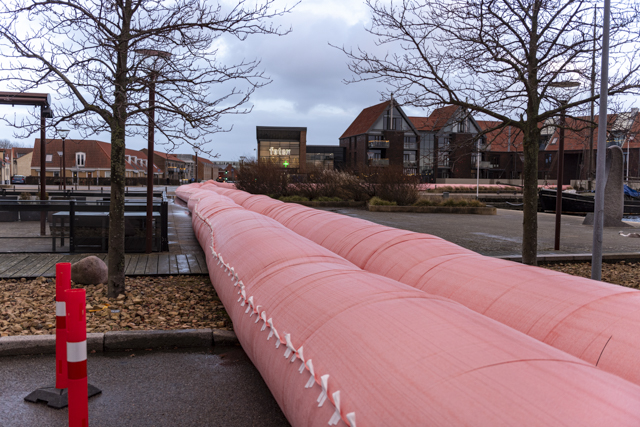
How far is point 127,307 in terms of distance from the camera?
6207 millimetres

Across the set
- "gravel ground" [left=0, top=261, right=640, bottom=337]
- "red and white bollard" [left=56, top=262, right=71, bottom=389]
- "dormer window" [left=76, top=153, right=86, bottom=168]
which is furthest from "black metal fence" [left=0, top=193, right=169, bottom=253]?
"dormer window" [left=76, top=153, right=86, bottom=168]

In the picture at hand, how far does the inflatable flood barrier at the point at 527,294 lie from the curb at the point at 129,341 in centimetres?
185

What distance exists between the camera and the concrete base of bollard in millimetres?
3754

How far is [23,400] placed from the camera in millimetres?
3854

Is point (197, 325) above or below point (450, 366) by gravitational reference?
below

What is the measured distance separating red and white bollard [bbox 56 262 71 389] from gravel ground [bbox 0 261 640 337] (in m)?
1.38

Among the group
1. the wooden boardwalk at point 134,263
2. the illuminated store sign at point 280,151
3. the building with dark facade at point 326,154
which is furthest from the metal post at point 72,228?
the building with dark facade at point 326,154

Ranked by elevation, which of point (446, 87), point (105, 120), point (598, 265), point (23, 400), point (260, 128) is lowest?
point (23, 400)

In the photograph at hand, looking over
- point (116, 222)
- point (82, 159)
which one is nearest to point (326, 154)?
point (82, 159)

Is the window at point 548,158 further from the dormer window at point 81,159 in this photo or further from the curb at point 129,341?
the curb at point 129,341

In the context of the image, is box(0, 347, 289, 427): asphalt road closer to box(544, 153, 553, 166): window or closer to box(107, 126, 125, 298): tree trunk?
box(107, 126, 125, 298): tree trunk

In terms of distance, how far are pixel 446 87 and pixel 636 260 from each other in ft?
20.2

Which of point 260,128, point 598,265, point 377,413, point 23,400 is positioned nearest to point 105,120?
point 23,400

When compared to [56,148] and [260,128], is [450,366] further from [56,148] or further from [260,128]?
[56,148]
